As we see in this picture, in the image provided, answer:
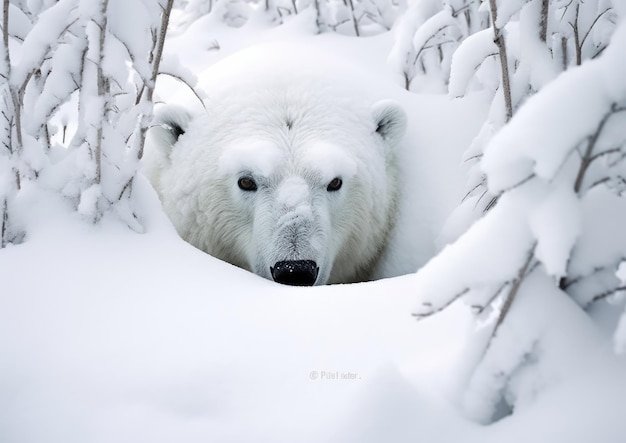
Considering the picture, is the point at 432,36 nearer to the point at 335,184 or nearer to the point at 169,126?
the point at 335,184

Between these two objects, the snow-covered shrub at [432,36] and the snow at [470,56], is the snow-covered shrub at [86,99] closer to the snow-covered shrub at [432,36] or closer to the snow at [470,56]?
the snow at [470,56]

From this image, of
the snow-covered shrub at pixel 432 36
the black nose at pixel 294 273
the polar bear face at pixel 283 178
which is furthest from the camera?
the snow-covered shrub at pixel 432 36

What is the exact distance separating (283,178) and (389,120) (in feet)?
2.28

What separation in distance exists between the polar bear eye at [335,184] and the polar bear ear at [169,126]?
77cm

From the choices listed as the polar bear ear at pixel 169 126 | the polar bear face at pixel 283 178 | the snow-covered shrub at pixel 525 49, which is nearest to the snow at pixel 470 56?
the snow-covered shrub at pixel 525 49

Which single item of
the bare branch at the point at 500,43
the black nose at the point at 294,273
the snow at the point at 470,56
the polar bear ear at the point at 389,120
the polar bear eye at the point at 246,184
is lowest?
the black nose at the point at 294,273

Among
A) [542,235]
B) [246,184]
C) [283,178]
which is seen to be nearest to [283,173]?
[283,178]

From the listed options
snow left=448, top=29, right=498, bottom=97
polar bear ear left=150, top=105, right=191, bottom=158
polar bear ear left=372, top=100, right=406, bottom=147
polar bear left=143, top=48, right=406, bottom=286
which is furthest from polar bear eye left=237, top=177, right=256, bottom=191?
snow left=448, top=29, right=498, bottom=97

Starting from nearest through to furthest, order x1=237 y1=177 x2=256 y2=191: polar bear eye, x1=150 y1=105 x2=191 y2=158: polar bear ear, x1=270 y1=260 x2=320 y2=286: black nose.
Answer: x1=270 y1=260 x2=320 y2=286: black nose → x1=237 y1=177 x2=256 y2=191: polar bear eye → x1=150 y1=105 x2=191 y2=158: polar bear ear

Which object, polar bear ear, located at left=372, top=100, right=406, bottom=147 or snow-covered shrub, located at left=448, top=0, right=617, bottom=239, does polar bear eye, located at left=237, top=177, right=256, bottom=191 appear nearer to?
polar bear ear, located at left=372, top=100, right=406, bottom=147

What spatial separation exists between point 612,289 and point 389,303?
1.82 feet

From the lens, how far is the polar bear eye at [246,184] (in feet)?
9.00

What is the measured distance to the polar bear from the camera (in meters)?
2.61

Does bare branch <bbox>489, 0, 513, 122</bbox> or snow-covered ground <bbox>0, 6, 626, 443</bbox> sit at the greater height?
bare branch <bbox>489, 0, 513, 122</bbox>
